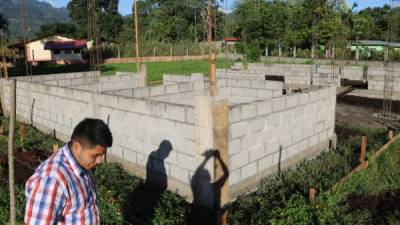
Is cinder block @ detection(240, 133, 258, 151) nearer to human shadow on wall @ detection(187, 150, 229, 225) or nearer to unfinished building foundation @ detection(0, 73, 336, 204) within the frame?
unfinished building foundation @ detection(0, 73, 336, 204)

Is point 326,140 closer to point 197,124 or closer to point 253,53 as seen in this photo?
point 197,124

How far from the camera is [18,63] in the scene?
40.1 metres

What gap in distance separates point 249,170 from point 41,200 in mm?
5186

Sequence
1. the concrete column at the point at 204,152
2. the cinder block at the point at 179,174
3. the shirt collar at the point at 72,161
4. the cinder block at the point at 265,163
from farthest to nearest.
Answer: the cinder block at the point at 265,163 → the cinder block at the point at 179,174 → the concrete column at the point at 204,152 → the shirt collar at the point at 72,161

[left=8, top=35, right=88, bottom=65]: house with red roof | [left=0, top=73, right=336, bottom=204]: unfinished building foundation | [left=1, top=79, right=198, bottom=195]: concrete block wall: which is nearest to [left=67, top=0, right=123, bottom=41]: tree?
[left=8, top=35, right=88, bottom=65]: house with red roof

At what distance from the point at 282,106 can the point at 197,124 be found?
221 centimetres

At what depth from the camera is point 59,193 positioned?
2441 mm

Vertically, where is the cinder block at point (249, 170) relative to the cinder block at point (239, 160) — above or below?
below

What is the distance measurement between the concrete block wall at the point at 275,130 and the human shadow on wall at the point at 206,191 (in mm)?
347

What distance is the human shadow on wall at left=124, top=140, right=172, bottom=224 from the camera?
254 inches

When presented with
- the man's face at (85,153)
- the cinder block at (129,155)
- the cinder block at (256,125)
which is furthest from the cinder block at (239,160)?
the man's face at (85,153)

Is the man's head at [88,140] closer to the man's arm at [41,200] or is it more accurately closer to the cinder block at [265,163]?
the man's arm at [41,200]

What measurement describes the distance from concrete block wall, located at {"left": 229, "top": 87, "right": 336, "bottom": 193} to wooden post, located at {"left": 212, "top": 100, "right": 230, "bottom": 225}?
172 mm

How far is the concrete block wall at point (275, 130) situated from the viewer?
269 inches
